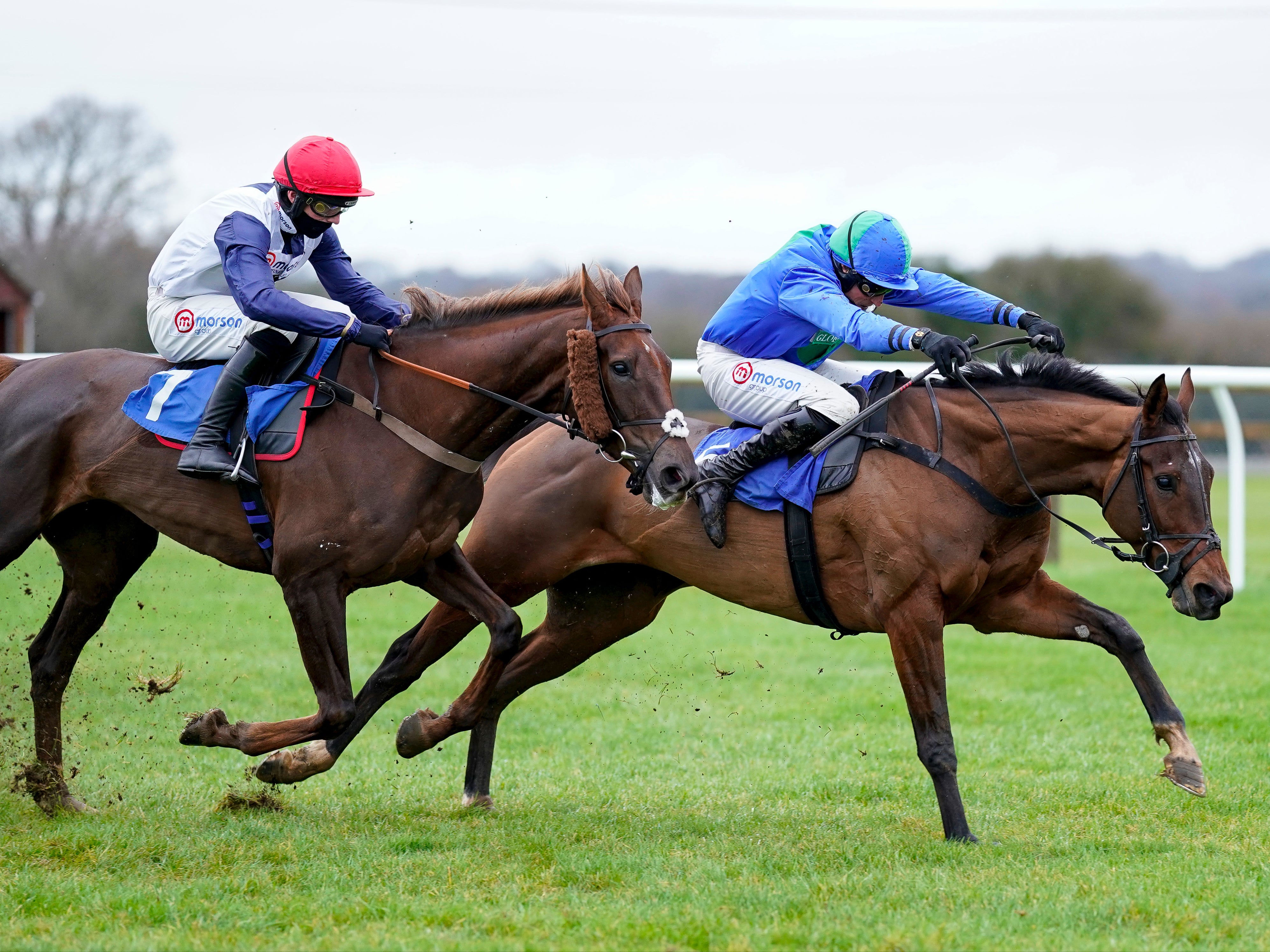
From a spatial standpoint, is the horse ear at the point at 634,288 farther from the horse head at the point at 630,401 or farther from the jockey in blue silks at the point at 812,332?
the jockey in blue silks at the point at 812,332

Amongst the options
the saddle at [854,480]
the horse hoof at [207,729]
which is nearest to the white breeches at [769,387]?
the saddle at [854,480]

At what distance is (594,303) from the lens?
180 inches

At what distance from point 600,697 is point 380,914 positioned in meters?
4.25

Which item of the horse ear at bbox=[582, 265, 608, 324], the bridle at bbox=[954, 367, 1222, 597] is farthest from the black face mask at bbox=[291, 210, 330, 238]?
the bridle at bbox=[954, 367, 1222, 597]

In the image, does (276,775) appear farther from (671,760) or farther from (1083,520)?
(1083,520)

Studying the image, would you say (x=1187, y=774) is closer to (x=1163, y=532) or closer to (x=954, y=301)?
(x=1163, y=532)

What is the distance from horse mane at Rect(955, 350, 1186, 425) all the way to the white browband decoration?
1362mm

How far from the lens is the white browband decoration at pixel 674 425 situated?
439cm

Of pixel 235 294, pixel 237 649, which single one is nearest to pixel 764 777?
pixel 235 294

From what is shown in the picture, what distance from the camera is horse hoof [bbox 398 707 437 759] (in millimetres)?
5297

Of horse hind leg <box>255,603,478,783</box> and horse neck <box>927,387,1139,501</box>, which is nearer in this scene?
horse neck <box>927,387,1139,501</box>

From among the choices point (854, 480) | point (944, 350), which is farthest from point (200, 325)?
point (944, 350)

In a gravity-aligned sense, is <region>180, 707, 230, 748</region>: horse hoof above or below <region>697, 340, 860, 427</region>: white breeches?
below

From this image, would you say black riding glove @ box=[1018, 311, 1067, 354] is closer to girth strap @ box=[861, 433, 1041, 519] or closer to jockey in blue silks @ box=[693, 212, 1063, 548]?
jockey in blue silks @ box=[693, 212, 1063, 548]
